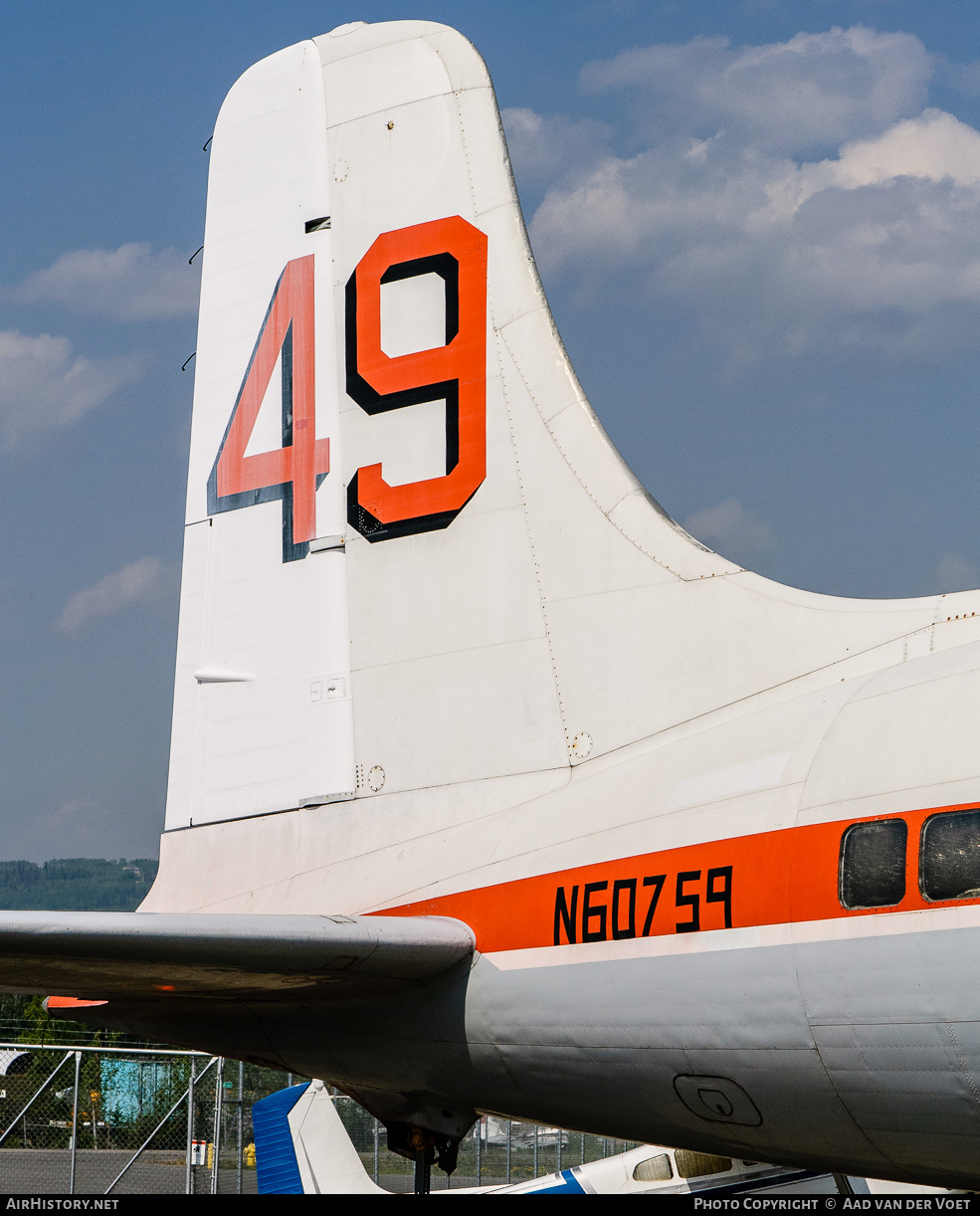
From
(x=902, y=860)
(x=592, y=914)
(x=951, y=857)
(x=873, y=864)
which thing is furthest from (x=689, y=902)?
(x=951, y=857)

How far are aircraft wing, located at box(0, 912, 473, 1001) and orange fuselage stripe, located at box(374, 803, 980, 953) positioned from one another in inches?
8.9

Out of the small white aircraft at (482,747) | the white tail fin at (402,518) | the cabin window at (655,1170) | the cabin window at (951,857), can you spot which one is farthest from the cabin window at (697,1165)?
the cabin window at (951,857)

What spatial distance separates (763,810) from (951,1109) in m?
1.29

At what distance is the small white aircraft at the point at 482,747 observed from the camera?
499 centimetres

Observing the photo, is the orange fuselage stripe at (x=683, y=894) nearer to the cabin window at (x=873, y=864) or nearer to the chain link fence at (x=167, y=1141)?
the cabin window at (x=873, y=864)

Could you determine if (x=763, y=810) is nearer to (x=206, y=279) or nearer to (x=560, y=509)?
(x=560, y=509)

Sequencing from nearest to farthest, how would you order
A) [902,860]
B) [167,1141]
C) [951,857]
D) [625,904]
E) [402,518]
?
[951,857] → [902,860] → [625,904] → [402,518] → [167,1141]

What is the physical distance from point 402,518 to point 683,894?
3.16 meters

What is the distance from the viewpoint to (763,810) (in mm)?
5316

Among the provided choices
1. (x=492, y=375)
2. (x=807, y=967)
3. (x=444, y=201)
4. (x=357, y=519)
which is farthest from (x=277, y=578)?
(x=807, y=967)

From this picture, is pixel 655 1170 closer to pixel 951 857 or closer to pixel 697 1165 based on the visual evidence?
pixel 697 1165

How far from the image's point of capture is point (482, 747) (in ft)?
23.2

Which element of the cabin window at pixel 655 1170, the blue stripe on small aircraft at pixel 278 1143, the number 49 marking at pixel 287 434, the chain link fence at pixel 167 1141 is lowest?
the cabin window at pixel 655 1170

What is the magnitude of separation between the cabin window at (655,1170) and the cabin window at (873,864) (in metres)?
10.3
